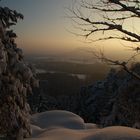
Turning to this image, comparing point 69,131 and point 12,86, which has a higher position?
point 12,86

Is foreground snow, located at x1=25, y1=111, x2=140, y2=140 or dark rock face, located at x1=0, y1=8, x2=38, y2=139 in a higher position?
dark rock face, located at x1=0, y1=8, x2=38, y2=139

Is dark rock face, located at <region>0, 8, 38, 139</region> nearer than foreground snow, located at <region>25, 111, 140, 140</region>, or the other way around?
dark rock face, located at <region>0, 8, 38, 139</region>

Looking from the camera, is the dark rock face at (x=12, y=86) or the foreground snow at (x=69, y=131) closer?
the dark rock face at (x=12, y=86)

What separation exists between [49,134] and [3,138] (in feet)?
8.88

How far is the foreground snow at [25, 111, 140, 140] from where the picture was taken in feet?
44.5

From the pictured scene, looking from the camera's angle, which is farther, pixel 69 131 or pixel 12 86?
pixel 69 131

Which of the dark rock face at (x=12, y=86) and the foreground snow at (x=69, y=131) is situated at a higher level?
the dark rock face at (x=12, y=86)

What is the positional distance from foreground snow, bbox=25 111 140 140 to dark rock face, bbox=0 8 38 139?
1204 millimetres

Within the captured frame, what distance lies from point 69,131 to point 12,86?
433 centimetres

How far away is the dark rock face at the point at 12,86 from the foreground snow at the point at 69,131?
1204mm

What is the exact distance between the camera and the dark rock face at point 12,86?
1309 cm

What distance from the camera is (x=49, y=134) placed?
15484 mm

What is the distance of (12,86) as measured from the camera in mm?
13188

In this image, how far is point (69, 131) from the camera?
1650cm
